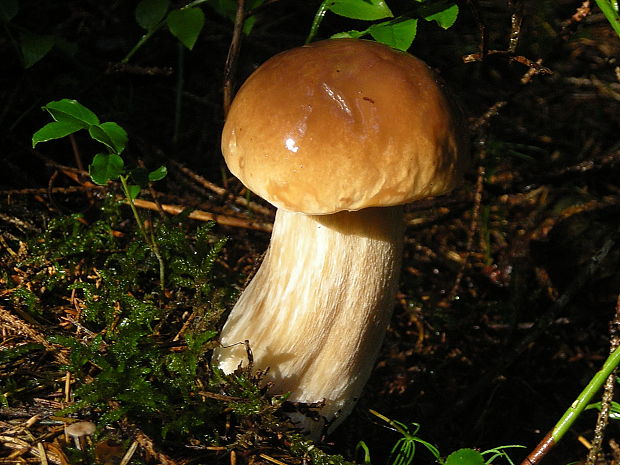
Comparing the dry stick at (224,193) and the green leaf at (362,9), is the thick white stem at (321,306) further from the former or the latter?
the dry stick at (224,193)

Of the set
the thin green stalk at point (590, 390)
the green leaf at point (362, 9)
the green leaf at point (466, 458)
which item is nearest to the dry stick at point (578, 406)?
the thin green stalk at point (590, 390)

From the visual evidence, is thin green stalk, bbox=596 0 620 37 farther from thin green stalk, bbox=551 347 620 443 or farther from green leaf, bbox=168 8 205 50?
green leaf, bbox=168 8 205 50

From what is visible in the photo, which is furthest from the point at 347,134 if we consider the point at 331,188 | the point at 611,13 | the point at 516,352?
the point at 516,352

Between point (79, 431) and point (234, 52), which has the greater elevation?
point (234, 52)

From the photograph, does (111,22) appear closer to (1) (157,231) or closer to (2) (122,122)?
(2) (122,122)

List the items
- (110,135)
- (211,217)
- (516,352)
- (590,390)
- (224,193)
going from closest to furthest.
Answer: (590,390)
(110,135)
(516,352)
(211,217)
(224,193)

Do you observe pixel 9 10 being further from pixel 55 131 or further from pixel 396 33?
pixel 396 33
